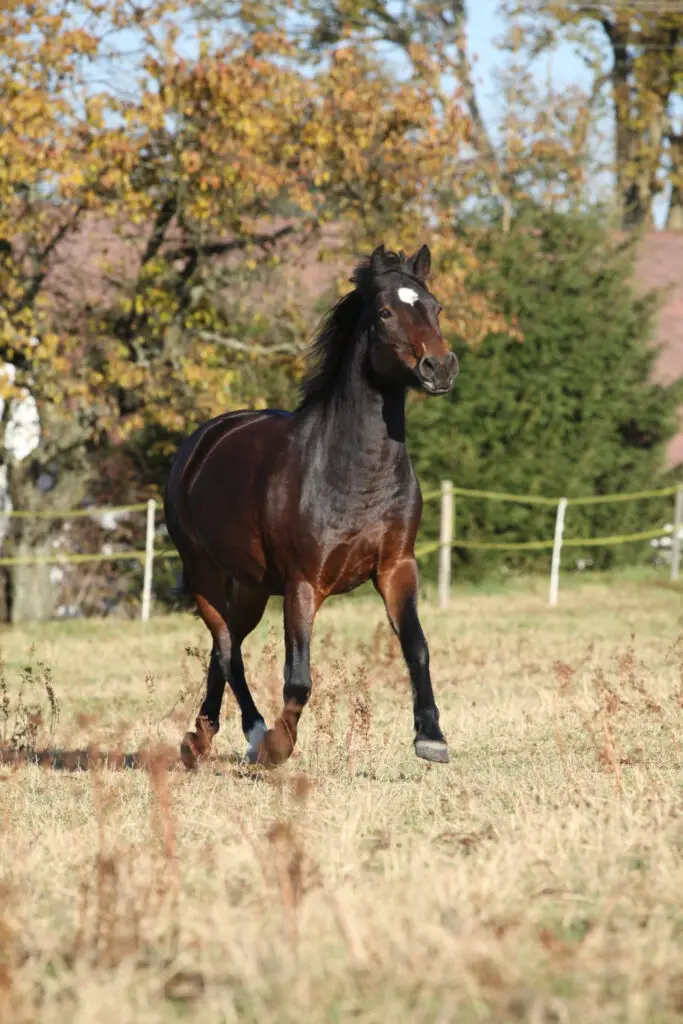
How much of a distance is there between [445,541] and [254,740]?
11.3m

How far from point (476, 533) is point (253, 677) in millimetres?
9971

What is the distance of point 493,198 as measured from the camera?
73.3ft

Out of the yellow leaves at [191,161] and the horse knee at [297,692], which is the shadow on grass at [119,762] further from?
the yellow leaves at [191,161]

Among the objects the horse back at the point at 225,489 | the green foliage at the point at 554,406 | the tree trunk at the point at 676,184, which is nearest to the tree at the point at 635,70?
the tree trunk at the point at 676,184

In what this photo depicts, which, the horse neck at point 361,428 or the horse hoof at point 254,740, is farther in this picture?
the horse hoof at point 254,740

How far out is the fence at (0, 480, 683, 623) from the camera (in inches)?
723

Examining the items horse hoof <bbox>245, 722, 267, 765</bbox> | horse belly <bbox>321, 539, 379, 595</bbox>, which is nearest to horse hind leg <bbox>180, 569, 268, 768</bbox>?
horse hoof <bbox>245, 722, 267, 765</bbox>

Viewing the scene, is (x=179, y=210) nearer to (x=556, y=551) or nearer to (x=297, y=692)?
(x=556, y=551)

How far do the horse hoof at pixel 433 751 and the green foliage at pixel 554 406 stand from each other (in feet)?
44.4

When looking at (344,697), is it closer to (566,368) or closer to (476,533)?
(476,533)

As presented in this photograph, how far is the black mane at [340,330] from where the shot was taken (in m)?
7.26

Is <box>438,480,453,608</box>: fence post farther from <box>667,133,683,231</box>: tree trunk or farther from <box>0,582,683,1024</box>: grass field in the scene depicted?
<box>667,133,683,231</box>: tree trunk

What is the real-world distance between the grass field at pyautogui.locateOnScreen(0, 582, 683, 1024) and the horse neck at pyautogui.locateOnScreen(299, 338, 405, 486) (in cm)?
109

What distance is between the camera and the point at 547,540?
71.4ft
